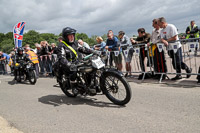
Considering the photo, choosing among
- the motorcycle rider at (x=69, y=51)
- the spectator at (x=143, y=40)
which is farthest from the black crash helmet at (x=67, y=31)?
the spectator at (x=143, y=40)

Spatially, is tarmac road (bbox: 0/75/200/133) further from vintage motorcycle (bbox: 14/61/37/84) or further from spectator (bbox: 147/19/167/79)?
vintage motorcycle (bbox: 14/61/37/84)

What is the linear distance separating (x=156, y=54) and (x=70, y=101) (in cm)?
Answer: 338

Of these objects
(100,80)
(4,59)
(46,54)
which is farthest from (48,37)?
(100,80)

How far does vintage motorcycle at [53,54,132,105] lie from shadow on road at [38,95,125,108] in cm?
26

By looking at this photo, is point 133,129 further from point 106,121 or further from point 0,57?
point 0,57

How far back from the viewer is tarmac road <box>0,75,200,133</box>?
9.66ft

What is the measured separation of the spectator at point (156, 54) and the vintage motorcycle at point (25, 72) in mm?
5279

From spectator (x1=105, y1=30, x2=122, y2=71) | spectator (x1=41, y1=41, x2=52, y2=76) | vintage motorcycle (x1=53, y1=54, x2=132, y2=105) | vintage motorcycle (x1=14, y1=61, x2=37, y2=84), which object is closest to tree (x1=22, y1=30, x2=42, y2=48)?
spectator (x1=41, y1=41, x2=52, y2=76)

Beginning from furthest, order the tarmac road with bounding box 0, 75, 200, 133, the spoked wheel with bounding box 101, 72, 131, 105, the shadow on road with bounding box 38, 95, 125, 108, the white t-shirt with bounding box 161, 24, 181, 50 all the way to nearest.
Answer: the white t-shirt with bounding box 161, 24, 181, 50 → the shadow on road with bounding box 38, 95, 125, 108 → the spoked wheel with bounding box 101, 72, 131, 105 → the tarmac road with bounding box 0, 75, 200, 133

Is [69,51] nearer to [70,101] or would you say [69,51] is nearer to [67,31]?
[67,31]

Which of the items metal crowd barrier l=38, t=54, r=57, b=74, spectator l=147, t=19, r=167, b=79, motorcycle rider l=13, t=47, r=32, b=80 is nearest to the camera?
spectator l=147, t=19, r=167, b=79

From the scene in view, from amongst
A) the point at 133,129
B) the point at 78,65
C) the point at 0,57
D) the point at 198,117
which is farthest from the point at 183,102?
the point at 0,57

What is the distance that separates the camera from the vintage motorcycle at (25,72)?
8.08 m

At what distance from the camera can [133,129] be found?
2852 millimetres
